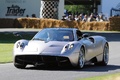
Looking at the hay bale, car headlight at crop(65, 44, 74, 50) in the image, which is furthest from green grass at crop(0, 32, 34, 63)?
the hay bale

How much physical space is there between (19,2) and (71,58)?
48.3 m

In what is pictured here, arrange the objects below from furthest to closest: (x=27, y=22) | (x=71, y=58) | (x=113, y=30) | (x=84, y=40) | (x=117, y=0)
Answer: (x=117, y=0) < (x=27, y=22) < (x=113, y=30) < (x=84, y=40) < (x=71, y=58)

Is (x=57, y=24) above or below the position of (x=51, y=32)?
below

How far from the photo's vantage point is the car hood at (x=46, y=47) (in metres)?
13.3

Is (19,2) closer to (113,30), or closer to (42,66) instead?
(113,30)

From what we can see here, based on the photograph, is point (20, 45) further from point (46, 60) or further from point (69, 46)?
point (69, 46)

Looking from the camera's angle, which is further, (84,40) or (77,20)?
(77,20)

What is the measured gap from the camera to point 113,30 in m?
48.6

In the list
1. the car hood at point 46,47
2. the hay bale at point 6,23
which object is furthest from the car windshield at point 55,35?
the hay bale at point 6,23

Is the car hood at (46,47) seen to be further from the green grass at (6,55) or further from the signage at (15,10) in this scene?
the signage at (15,10)

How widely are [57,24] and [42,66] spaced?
36.0 m

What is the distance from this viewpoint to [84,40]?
1462 centimetres

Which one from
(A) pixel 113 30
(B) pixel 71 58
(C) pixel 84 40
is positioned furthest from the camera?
(A) pixel 113 30

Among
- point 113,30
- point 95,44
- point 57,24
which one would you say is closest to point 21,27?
point 57,24
